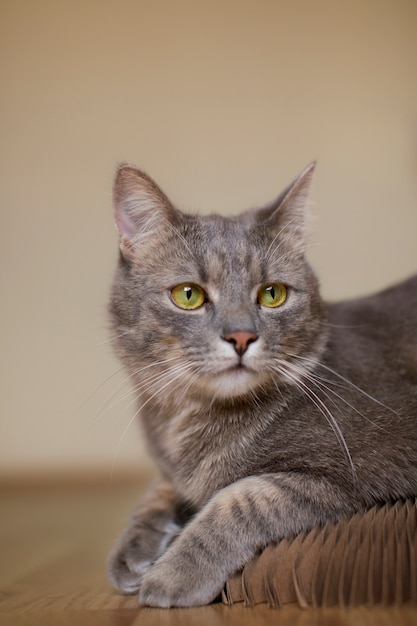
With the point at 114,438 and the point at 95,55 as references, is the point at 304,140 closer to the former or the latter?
the point at 95,55

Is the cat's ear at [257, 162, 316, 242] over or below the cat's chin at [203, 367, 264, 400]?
over

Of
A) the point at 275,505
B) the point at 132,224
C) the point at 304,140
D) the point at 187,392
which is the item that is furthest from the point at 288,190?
the point at 304,140

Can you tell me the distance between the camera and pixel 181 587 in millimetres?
1249

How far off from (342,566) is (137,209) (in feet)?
2.96

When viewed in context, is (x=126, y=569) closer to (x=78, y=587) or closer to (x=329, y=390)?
(x=78, y=587)

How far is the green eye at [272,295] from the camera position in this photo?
1.49 metres

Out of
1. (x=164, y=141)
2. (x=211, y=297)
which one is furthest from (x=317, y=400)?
(x=164, y=141)

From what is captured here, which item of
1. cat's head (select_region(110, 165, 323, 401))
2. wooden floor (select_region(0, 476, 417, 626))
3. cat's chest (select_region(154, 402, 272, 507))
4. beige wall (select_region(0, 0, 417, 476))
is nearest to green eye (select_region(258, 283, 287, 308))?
cat's head (select_region(110, 165, 323, 401))

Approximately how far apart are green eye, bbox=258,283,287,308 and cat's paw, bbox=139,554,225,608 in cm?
58

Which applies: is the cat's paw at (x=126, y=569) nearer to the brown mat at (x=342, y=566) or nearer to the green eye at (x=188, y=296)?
the brown mat at (x=342, y=566)

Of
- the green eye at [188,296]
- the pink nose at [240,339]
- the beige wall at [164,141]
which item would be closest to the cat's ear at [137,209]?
the green eye at [188,296]

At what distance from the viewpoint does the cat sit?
132 cm

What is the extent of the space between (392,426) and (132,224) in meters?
0.76

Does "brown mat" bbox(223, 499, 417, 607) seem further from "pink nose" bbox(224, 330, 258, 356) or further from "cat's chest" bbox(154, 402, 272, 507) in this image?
"pink nose" bbox(224, 330, 258, 356)
